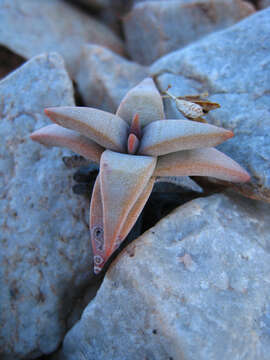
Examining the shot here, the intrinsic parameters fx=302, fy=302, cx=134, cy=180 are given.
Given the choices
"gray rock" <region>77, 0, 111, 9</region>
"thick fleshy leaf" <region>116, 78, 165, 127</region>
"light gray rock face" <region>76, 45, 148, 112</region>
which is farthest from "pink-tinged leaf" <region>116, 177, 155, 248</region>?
"gray rock" <region>77, 0, 111, 9</region>

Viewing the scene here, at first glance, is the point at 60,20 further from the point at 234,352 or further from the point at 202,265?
the point at 234,352

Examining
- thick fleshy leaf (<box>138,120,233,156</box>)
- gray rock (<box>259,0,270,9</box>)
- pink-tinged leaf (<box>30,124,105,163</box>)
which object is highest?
gray rock (<box>259,0,270,9</box>)

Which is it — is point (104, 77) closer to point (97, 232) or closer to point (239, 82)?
point (239, 82)

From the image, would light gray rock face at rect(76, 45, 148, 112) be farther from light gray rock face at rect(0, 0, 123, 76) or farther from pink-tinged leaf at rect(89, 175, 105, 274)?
pink-tinged leaf at rect(89, 175, 105, 274)

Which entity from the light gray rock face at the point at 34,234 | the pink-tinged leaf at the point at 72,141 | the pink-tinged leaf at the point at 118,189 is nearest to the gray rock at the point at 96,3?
the light gray rock face at the point at 34,234

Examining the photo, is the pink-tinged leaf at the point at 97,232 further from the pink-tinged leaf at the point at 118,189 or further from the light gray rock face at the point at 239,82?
the light gray rock face at the point at 239,82

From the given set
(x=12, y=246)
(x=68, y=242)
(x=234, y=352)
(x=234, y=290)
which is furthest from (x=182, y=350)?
(x=12, y=246)

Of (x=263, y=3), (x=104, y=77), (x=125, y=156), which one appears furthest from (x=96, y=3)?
(x=125, y=156)
